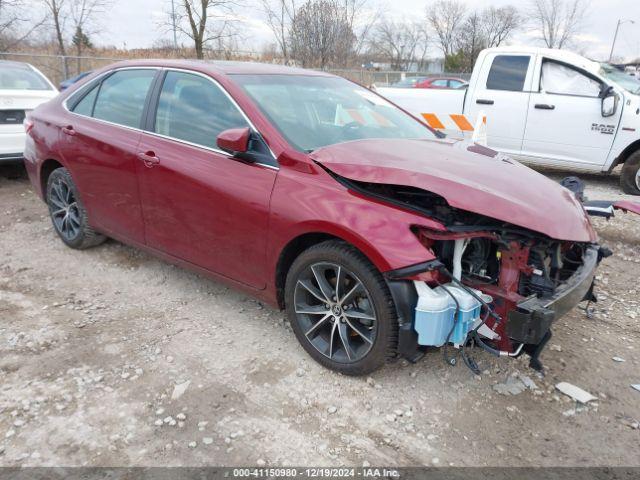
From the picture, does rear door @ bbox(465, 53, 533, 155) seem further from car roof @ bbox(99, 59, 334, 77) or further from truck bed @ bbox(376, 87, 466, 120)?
car roof @ bbox(99, 59, 334, 77)

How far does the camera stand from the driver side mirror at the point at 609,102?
7.00 meters

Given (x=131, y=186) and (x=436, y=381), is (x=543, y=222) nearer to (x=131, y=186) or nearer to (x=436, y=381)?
(x=436, y=381)

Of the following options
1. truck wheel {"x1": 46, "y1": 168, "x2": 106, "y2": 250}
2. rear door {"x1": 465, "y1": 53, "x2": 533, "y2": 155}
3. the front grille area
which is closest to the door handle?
truck wheel {"x1": 46, "y1": 168, "x2": 106, "y2": 250}

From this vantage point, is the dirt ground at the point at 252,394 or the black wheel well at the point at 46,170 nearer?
the dirt ground at the point at 252,394

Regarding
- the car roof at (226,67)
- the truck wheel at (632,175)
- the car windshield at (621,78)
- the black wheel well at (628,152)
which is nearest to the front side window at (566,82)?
the car windshield at (621,78)

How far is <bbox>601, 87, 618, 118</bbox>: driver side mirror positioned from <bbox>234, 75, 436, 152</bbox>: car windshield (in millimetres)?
4315

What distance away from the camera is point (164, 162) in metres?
3.56

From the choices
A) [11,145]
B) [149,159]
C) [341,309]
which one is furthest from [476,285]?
[11,145]

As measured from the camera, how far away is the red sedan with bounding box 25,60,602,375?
2.61 metres

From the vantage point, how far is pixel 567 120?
7367 mm

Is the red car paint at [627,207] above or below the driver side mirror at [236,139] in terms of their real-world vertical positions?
below

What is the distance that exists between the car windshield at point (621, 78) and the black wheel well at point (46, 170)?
7259mm

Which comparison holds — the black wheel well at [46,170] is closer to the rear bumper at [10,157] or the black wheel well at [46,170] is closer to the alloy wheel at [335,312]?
the rear bumper at [10,157]

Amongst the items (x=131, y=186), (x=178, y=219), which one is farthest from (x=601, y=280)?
(x=131, y=186)
